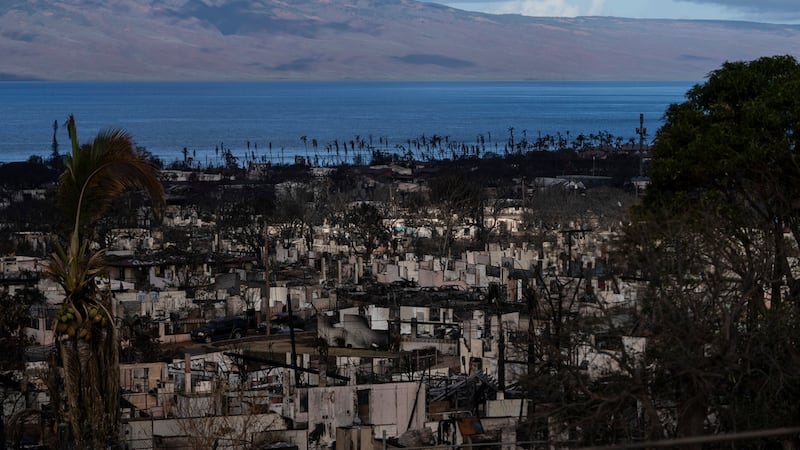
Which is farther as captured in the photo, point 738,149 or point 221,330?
point 221,330

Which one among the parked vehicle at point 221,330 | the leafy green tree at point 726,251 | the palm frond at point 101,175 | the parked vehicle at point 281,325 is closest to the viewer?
the palm frond at point 101,175

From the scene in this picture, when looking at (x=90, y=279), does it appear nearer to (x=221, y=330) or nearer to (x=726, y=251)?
(x=726, y=251)

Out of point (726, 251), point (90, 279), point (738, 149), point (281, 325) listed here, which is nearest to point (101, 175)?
point (90, 279)

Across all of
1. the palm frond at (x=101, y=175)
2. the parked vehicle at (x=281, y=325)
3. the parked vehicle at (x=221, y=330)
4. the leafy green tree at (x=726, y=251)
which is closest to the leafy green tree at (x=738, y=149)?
the leafy green tree at (x=726, y=251)

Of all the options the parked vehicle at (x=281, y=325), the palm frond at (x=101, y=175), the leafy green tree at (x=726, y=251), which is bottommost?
the parked vehicle at (x=281, y=325)

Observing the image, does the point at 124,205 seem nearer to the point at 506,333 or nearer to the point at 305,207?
the point at 305,207

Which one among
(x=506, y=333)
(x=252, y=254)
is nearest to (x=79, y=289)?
(x=506, y=333)

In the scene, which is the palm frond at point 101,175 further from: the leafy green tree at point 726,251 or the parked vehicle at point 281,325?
the parked vehicle at point 281,325
